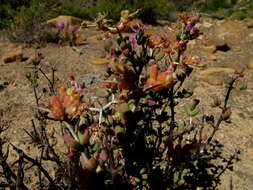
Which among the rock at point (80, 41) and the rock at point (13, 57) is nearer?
the rock at point (13, 57)

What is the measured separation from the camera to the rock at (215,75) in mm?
3682

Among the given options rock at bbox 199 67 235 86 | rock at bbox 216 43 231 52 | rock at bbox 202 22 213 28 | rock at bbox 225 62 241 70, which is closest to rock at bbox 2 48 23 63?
rock at bbox 199 67 235 86

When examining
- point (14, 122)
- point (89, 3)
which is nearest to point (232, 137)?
point (14, 122)

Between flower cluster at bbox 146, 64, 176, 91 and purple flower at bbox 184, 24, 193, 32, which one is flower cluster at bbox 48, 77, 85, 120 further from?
purple flower at bbox 184, 24, 193, 32

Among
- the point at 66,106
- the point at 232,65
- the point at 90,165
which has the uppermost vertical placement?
the point at 66,106

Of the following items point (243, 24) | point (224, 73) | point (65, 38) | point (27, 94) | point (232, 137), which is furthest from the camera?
point (243, 24)

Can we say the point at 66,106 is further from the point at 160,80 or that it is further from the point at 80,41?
the point at 80,41

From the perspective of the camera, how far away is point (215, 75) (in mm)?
3873

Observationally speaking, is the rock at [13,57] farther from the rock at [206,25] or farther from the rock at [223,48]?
the rock at [206,25]

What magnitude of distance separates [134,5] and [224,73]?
4.01 metres

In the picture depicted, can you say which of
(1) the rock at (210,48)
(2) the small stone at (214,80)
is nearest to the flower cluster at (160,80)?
(2) the small stone at (214,80)

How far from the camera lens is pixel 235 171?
232 cm

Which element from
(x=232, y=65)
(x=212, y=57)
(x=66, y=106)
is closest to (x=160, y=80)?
(x=66, y=106)

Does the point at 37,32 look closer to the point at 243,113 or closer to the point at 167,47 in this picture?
the point at 243,113
